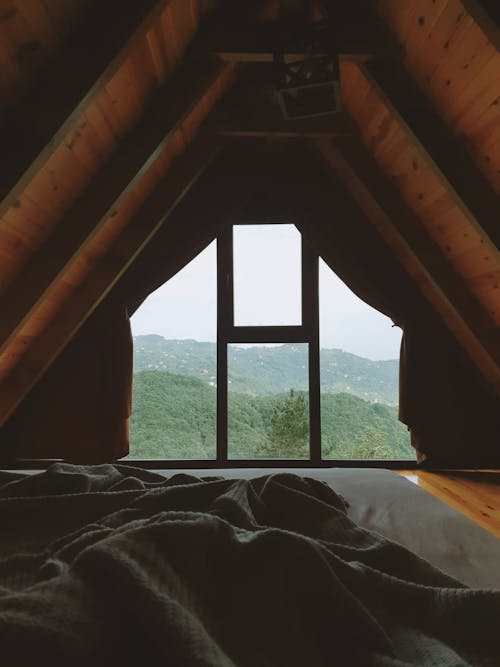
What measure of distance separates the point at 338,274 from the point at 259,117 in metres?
1.26

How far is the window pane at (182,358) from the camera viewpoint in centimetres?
378

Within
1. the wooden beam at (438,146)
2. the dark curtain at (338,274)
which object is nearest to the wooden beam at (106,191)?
the wooden beam at (438,146)

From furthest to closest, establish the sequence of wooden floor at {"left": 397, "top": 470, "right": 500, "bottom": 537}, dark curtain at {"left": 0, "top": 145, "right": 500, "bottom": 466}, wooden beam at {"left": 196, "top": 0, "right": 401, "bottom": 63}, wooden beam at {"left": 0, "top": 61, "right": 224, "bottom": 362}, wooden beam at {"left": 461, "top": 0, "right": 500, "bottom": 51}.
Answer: dark curtain at {"left": 0, "top": 145, "right": 500, "bottom": 466} < wooden floor at {"left": 397, "top": 470, "right": 500, "bottom": 537} < wooden beam at {"left": 0, "top": 61, "right": 224, "bottom": 362} < wooden beam at {"left": 196, "top": 0, "right": 401, "bottom": 63} < wooden beam at {"left": 461, "top": 0, "right": 500, "bottom": 51}

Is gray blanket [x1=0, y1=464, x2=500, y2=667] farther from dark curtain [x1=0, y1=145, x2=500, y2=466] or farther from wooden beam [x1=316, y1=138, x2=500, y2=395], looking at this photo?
dark curtain [x1=0, y1=145, x2=500, y2=466]

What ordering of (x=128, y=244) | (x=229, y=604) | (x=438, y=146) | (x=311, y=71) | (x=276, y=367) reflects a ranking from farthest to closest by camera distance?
(x=276, y=367) → (x=128, y=244) → (x=438, y=146) → (x=311, y=71) → (x=229, y=604)

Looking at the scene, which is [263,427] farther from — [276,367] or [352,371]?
[352,371]

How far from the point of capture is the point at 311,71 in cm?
191

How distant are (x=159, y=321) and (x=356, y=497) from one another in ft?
8.77

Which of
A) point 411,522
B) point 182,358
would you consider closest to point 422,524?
point 411,522

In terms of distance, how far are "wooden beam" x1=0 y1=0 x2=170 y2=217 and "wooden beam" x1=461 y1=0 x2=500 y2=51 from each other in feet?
3.33

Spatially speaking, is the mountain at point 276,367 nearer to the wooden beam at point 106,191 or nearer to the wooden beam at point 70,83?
the wooden beam at point 106,191

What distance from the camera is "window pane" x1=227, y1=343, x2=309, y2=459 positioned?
3738mm

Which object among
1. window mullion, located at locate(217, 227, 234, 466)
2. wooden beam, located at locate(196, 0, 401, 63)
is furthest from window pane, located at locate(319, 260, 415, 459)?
wooden beam, located at locate(196, 0, 401, 63)

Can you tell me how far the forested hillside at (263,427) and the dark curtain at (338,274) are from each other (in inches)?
16.4
